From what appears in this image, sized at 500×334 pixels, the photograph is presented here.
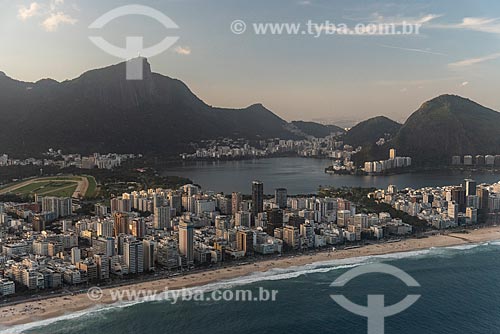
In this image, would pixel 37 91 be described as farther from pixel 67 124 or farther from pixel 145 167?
pixel 145 167

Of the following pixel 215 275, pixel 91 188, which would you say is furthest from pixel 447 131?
pixel 215 275

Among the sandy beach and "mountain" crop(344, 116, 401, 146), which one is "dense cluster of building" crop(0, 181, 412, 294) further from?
"mountain" crop(344, 116, 401, 146)

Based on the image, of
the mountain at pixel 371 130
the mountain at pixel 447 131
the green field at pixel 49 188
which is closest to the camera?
the green field at pixel 49 188

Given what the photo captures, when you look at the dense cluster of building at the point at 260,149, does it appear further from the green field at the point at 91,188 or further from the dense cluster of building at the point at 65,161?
the green field at the point at 91,188

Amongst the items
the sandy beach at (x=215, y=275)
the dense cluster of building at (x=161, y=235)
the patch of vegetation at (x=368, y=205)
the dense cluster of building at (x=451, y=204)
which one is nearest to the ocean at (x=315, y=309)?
the sandy beach at (x=215, y=275)

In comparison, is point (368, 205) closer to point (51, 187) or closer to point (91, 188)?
point (91, 188)
